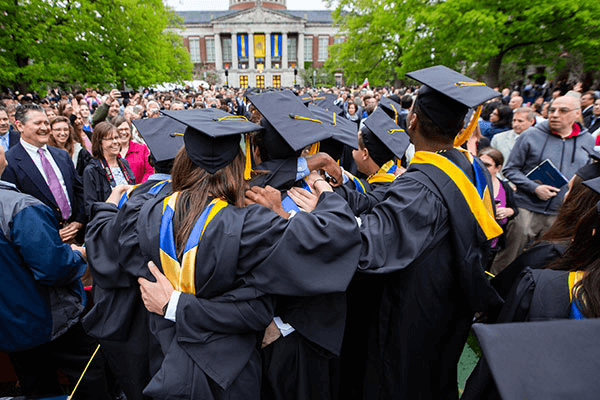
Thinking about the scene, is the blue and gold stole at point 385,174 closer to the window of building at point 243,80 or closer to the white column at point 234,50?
the window of building at point 243,80

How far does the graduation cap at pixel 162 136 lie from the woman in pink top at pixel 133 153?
2.05 meters

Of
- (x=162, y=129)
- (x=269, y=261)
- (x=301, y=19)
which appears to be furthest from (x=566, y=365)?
(x=301, y=19)

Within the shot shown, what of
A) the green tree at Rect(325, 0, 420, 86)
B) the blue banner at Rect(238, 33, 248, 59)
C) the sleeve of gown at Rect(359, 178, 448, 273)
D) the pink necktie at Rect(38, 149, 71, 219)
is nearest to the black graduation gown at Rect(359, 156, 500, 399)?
the sleeve of gown at Rect(359, 178, 448, 273)

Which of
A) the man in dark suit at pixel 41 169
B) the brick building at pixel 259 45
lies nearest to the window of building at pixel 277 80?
the brick building at pixel 259 45

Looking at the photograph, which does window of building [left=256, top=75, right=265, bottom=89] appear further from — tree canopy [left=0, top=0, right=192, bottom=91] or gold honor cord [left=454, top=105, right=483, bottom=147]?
gold honor cord [left=454, top=105, right=483, bottom=147]

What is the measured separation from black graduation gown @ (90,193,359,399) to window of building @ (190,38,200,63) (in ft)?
229

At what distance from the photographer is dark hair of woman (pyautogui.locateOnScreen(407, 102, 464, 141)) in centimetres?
187

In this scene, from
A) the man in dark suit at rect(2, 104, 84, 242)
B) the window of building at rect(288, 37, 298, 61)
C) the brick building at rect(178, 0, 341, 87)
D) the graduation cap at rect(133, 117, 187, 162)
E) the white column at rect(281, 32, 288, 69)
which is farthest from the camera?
the window of building at rect(288, 37, 298, 61)

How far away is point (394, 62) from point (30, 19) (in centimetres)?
1913

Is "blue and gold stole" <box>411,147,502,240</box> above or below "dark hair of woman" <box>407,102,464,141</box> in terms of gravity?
below

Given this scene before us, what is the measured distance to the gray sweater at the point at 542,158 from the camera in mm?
3633

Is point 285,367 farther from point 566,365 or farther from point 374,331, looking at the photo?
point 566,365

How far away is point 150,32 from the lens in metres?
15.1

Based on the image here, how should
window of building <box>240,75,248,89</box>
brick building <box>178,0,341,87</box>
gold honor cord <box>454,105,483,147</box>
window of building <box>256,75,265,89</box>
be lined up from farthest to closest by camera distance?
window of building <box>240,75,248,89</box> → window of building <box>256,75,265,89</box> → brick building <box>178,0,341,87</box> → gold honor cord <box>454,105,483,147</box>
